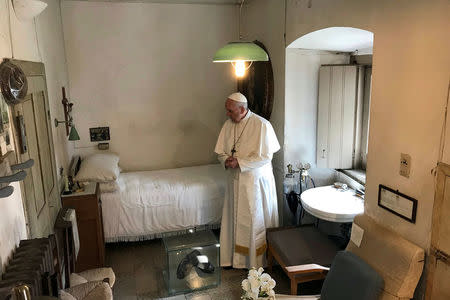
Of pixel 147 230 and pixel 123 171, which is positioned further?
pixel 123 171

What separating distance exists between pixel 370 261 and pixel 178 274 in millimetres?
1657

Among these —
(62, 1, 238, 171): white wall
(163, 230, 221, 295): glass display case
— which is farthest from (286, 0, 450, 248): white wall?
(62, 1, 238, 171): white wall

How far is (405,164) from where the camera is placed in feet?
6.73

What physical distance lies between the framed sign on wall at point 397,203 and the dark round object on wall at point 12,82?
213 centimetres

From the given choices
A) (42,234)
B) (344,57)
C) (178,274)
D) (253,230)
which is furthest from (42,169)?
(344,57)

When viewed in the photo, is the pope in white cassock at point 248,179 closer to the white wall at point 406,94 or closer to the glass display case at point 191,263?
the glass display case at point 191,263

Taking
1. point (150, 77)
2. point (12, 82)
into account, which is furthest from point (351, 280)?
point (150, 77)

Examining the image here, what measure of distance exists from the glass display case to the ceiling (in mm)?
1915

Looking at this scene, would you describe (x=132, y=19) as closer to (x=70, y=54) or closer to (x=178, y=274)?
(x=70, y=54)

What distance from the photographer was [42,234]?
2.28 meters

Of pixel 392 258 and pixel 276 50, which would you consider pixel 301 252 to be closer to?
pixel 392 258

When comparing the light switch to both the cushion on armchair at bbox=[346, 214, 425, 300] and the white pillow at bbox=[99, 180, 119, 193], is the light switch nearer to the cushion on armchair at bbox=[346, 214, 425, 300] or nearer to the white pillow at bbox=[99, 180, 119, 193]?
the cushion on armchair at bbox=[346, 214, 425, 300]

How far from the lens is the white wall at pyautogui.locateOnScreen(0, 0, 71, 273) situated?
1.72 metres

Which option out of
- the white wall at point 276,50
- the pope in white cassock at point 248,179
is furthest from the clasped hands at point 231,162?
the white wall at point 276,50
